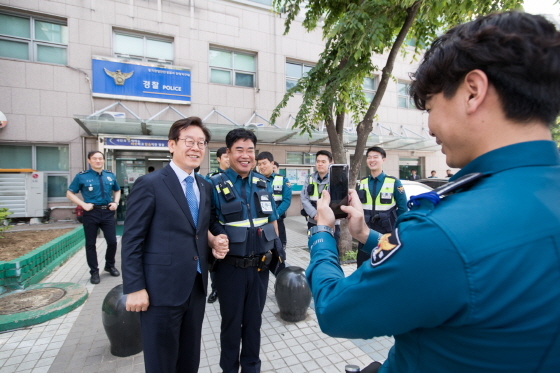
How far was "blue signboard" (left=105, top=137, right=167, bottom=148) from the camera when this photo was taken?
29.6 ft

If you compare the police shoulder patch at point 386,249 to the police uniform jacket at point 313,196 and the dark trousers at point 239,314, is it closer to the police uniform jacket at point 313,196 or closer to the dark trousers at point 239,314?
the dark trousers at point 239,314

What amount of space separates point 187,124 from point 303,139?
31.8 feet

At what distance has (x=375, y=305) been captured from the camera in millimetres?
698

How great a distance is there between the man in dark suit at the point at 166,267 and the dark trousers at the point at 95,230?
361 cm

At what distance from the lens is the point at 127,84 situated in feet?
32.1

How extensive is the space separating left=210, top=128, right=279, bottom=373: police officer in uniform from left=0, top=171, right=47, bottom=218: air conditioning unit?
9.35 meters

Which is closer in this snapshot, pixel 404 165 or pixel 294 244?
pixel 294 244

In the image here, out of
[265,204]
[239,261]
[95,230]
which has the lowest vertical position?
[95,230]

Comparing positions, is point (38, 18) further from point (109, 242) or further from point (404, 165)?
point (404, 165)

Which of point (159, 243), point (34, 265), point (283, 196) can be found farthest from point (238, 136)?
point (34, 265)

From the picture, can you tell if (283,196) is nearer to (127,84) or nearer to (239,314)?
(239,314)

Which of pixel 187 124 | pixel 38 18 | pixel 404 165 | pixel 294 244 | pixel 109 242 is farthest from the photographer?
pixel 404 165

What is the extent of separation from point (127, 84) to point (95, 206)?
6.49 metres

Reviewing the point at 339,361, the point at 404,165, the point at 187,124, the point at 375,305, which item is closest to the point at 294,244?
the point at 339,361
